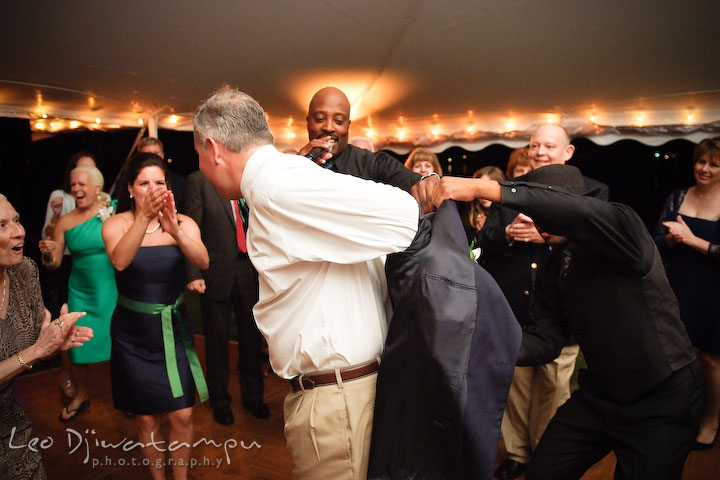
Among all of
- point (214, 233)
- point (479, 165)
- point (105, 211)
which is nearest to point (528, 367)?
point (214, 233)

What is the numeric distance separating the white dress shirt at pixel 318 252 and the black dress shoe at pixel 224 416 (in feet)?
7.75

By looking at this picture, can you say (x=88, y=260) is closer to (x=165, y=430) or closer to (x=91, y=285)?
(x=91, y=285)

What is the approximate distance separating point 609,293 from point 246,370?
2775 mm

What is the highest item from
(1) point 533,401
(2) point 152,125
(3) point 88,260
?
(2) point 152,125

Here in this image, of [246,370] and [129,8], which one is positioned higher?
[129,8]

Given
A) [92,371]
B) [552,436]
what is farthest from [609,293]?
[92,371]

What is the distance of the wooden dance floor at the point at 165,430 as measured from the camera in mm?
2889

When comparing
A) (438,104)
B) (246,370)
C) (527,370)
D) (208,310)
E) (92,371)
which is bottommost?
(92,371)

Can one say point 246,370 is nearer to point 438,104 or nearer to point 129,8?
point 129,8

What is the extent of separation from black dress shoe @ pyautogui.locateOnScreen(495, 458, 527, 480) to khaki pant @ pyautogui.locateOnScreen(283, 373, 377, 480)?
→ 5.79 feet

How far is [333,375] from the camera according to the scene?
140 cm

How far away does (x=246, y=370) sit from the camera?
3.65 m

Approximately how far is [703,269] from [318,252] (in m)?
3.24

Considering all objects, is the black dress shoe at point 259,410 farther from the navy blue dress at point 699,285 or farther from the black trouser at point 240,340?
the navy blue dress at point 699,285
